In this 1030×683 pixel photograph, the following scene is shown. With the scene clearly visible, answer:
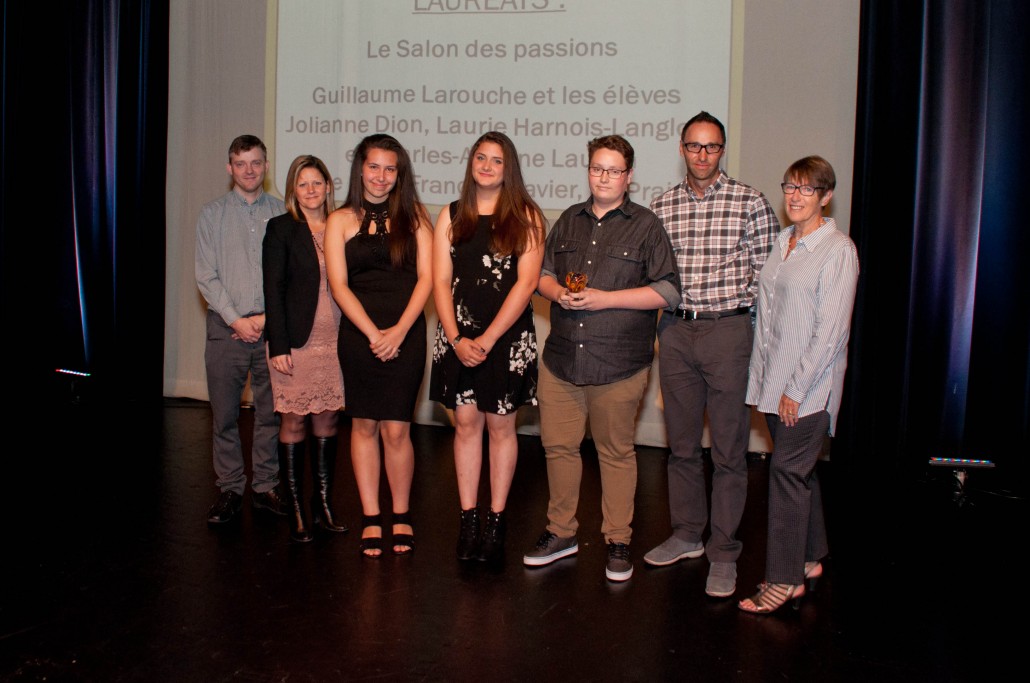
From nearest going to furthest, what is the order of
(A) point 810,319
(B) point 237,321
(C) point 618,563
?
(A) point 810,319 < (C) point 618,563 < (B) point 237,321

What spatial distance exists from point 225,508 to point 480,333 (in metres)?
1.37

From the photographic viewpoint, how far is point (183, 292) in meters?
6.22

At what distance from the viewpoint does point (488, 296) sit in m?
3.17

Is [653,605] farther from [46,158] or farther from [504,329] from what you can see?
[46,158]

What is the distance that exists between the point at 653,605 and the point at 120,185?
4.73 meters

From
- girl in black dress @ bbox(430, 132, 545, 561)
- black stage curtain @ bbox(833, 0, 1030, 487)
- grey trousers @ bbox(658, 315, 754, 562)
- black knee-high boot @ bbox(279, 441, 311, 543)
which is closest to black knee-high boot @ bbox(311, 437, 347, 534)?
black knee-high boot @ bbox(279, 441, 311, 543)

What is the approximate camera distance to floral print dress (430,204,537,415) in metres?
3.17

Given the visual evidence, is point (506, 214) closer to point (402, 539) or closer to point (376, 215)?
point (376, 215)

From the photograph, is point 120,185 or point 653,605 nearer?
point 653,605

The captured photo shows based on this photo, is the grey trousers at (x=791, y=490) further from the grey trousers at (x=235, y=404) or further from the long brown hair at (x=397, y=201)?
the grey trousers at (x=235, y=404)

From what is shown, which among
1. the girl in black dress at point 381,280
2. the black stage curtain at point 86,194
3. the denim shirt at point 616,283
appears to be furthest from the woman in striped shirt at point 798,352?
the black stage curtain at point 86,194

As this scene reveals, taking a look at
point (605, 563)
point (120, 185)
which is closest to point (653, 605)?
point (605, 563)

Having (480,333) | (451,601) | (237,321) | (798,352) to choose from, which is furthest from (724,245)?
(237,321)

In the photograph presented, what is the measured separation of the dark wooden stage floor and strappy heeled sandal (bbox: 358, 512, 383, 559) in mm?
36
